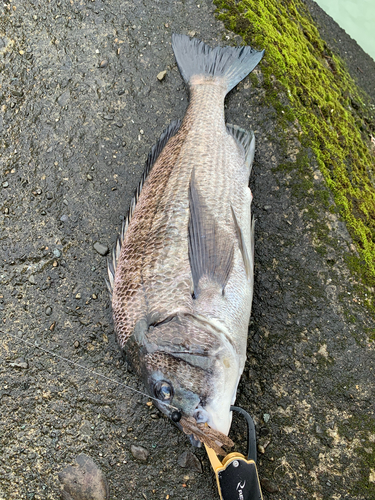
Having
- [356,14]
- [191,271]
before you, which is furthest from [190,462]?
[356,14]

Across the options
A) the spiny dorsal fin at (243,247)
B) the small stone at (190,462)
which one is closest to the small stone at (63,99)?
the spiny dorsal fin at (243,247)

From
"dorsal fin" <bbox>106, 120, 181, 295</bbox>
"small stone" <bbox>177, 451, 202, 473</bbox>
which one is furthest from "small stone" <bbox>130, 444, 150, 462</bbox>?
"dorsal fin" <bbox>106, 120, 181, 295</bbox>

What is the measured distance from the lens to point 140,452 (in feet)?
9.21

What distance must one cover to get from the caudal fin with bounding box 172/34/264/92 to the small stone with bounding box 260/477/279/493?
3.08 meters

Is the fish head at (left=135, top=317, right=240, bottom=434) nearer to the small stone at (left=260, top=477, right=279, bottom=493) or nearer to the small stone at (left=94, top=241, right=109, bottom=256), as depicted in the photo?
the small stone at (left=260, top=477, right=279, bottom=493)

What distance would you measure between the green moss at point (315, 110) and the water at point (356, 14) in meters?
2.97

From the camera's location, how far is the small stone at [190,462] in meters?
2.78

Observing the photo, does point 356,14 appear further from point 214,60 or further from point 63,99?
point 63,99

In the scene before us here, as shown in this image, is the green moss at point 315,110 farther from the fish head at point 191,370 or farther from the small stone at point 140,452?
the small stone at point 140,452

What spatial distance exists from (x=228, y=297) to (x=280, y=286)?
2.19ft

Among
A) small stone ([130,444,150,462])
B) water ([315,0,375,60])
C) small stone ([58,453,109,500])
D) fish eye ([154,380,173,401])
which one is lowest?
small stone ([58,453,109,500])

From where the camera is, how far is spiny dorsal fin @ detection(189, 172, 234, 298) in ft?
7.93

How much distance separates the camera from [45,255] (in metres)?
3.14

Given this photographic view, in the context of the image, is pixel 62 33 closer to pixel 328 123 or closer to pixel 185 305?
pixel 328 123
